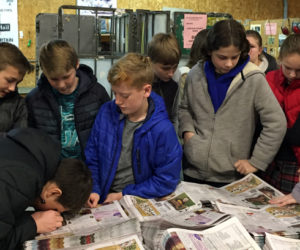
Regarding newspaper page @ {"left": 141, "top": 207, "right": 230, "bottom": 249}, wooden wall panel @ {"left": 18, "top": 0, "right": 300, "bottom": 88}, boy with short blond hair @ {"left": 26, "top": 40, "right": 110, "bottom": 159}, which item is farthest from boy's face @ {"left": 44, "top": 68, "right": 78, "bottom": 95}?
wooden wall panel @ {"left": 18, "top": 0, "right": 300, "bottom": 88}

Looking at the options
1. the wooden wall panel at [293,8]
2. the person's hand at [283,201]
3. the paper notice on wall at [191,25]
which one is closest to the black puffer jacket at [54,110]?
the person's hand at [283,201]

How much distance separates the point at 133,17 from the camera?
379 cm

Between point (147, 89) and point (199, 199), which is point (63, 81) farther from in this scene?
point (199, 199)

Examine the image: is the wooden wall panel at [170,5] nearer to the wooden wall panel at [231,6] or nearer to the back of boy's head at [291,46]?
the wooden wall panel at [231,6]

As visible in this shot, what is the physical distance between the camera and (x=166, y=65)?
2.11m

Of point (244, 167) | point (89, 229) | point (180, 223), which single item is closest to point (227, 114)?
point (244, 167)

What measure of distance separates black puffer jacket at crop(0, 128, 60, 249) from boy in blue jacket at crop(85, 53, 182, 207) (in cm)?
36

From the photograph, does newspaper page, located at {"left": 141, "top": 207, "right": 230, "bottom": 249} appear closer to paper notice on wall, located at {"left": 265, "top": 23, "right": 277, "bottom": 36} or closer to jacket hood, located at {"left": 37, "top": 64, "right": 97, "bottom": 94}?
jacket hood, located at {"left": 37, "top": 64, "right": 97, "bottom": 94}

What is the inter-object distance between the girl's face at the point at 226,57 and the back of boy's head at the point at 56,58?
701mm

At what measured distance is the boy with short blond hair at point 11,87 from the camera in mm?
1679

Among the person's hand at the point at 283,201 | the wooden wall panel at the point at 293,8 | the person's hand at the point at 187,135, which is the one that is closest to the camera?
the person's hand at the point at 283,201

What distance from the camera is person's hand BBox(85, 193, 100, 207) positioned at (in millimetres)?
1623

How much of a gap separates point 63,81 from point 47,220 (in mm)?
672

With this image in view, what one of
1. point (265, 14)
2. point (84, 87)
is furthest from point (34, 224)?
point (265, 14)
